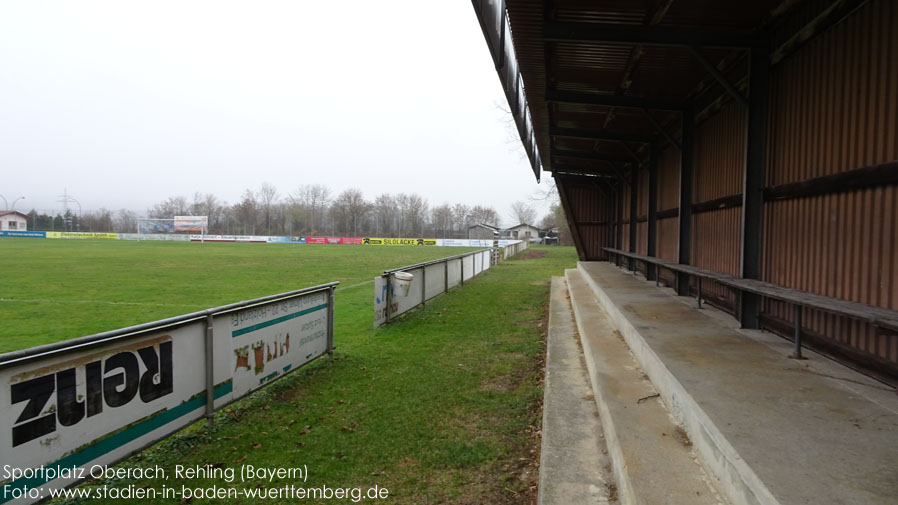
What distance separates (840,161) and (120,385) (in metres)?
6.09

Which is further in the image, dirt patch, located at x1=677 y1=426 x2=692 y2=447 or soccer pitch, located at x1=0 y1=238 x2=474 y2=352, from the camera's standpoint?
→ soccer pitch, located at x1=0 y1=238 x2=474 y2=352

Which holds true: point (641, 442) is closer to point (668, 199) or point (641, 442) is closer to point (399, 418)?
point (399, 418)

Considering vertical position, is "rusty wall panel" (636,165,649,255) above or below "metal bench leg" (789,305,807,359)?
above

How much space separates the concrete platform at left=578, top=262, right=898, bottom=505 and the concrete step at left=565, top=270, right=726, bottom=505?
0.09 metres

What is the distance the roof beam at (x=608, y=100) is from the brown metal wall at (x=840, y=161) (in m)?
2.92

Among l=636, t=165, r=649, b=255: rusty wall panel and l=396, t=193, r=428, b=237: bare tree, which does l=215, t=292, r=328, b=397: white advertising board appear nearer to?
l=636, t=165, r=649, b=255: rusty wall panel

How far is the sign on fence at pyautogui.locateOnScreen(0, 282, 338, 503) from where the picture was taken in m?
2.85

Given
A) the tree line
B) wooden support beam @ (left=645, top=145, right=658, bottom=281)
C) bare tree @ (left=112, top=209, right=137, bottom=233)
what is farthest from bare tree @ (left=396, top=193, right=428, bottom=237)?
wooden support beam @ (left=645, top=145, right=658, bottom=281)

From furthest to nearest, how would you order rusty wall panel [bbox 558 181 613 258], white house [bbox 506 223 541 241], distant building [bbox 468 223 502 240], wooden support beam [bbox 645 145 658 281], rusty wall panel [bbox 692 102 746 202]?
1. white house [bbox 506 223 541 241]
2. distant building [bbox 468 223 502 240]
3. rusty wall panel [bbox 558 181 613 258]
4. wooden support beam [bbox 645 145 658 281]
5. rusty wall panel [bbox 692 102 746 202]

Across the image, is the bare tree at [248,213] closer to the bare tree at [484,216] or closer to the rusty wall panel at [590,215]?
the bare tree at [484,216]

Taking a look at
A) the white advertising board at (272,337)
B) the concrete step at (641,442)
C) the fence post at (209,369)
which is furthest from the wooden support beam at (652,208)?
the fence post at (209,369)

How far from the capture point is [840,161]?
453cm

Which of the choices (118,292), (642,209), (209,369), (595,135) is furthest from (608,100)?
(118,292)

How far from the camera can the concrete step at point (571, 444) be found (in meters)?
3.13
